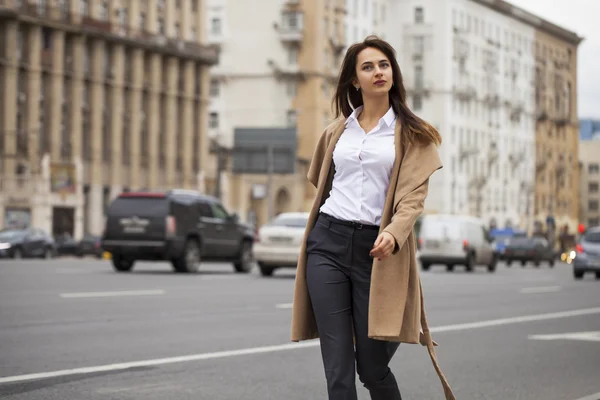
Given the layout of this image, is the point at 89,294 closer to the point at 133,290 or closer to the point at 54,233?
the point at 133,290

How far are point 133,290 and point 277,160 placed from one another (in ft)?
158

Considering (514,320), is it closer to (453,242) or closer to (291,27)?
(453,242)

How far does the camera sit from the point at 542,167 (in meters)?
144

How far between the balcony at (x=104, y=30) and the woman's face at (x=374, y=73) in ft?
220

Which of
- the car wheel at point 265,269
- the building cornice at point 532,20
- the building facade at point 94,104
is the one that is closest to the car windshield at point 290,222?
the car wheel at point 265,269

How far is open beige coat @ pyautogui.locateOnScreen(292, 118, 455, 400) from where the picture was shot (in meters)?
5.82

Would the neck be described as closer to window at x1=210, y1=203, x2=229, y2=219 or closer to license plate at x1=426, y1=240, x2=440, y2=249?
window at x1=210, y1=203, x2=229, y2=219

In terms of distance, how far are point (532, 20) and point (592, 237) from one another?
4050 inches

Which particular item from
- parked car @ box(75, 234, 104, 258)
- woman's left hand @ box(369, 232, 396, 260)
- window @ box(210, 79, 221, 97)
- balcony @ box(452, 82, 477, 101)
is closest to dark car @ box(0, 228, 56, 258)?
parked car @ box(75, 234, 104, 258)

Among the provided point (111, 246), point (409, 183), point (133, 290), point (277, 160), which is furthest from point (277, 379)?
point (277, 160)

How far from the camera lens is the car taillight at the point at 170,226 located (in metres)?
31.6

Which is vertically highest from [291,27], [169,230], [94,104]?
[291,27]

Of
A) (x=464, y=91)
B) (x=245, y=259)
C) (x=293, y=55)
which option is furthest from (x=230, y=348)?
(x=464, y=91)

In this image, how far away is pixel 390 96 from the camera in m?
6.28
